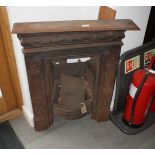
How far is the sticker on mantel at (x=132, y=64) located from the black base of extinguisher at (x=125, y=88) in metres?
0.01

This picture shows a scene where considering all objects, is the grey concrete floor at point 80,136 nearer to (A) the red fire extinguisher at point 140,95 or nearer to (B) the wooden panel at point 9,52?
(A) the red fire extinguisher at point 140,95

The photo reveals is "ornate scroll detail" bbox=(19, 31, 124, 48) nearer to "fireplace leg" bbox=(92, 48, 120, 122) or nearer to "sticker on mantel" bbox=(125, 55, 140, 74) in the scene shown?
"fireplace leg" bbox=(92, 48, 120, 122)

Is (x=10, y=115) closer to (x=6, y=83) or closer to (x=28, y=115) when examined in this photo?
(x=28, y=115)

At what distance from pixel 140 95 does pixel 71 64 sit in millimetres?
730

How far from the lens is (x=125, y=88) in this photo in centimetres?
213

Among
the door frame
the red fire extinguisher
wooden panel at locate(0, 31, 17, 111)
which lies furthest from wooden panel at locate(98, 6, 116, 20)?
wooden panel at locate(0, 31, 17, 111)

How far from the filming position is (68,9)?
1.64 m

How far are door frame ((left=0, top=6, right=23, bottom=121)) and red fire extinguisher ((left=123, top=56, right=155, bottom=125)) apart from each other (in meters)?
1.12

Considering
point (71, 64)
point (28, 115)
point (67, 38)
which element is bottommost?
point (28, 115)

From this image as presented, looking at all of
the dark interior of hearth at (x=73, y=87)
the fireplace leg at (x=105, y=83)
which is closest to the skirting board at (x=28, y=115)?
the dark interior of hearth at (x=73, y=87)

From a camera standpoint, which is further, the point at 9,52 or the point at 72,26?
the point at 9,52

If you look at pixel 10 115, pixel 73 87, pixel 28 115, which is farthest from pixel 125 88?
pixel 10 115

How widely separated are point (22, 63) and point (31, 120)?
0.69 meters
